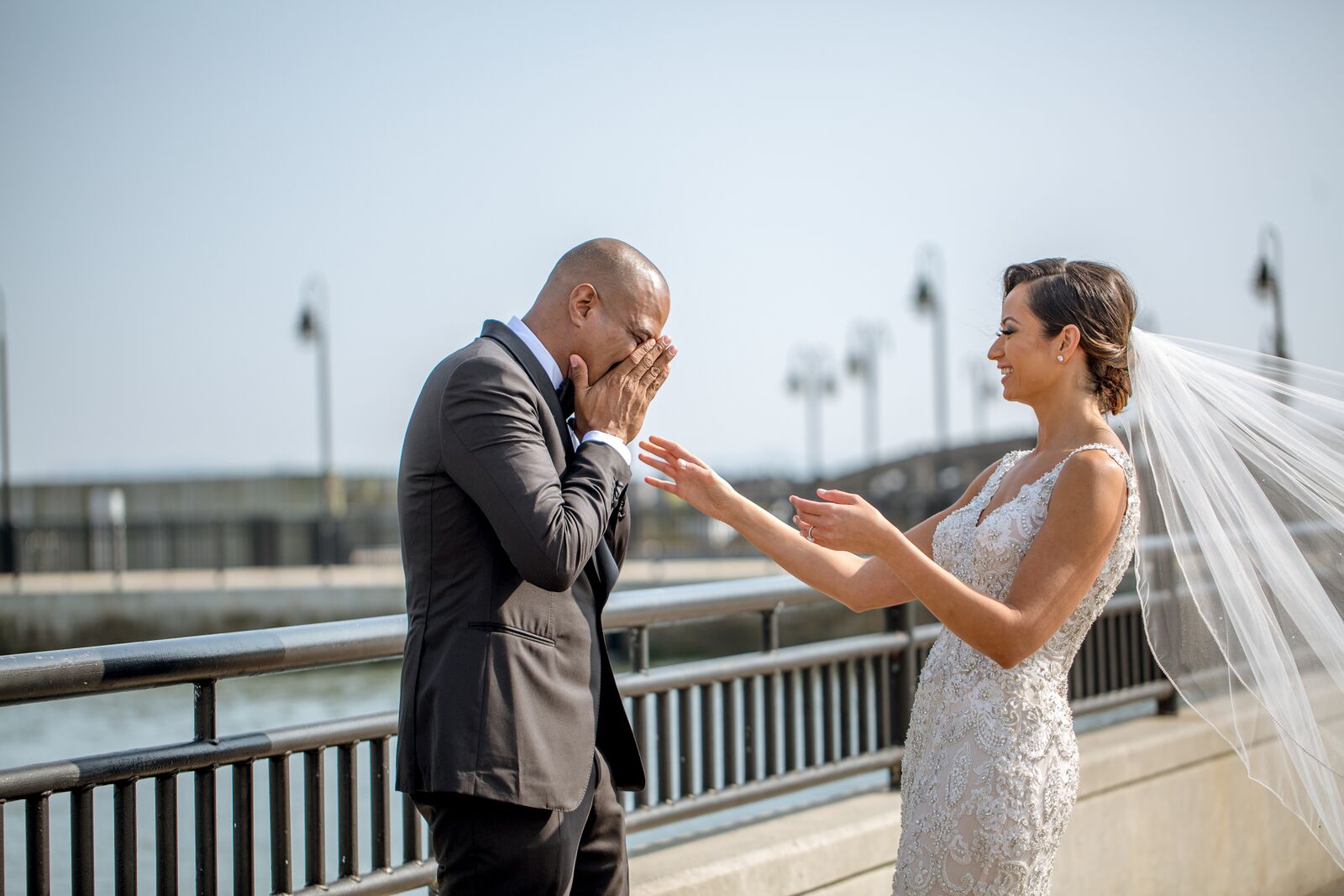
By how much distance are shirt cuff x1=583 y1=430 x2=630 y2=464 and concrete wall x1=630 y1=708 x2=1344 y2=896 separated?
1.63 m

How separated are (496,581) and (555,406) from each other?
1.35 ft

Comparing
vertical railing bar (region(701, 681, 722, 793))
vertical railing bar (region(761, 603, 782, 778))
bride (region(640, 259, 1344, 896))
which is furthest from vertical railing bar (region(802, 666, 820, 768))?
bride (region(640, 259, 1344, 896))

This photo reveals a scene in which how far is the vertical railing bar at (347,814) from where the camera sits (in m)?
3.17

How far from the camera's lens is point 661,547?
110 feet

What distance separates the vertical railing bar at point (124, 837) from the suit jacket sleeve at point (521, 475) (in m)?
0.98

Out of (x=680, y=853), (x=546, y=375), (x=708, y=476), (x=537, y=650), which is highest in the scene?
(x=546, y=375)

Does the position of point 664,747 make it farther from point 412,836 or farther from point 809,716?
point 412,836

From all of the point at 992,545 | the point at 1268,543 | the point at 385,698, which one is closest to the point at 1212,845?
the point at 1268,543

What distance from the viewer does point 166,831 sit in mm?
2762

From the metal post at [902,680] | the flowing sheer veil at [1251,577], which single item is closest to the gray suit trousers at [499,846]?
the flowing sheer veil at [1251,577]

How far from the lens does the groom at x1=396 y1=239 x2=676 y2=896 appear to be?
8.09 ft

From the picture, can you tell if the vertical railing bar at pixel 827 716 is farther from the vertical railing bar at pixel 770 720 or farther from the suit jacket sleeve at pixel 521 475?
the suit jacket sleeve at pixel 521 475

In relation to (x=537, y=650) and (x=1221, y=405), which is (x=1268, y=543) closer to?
(x=1221, y=405)

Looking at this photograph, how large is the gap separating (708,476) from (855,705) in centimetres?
205
